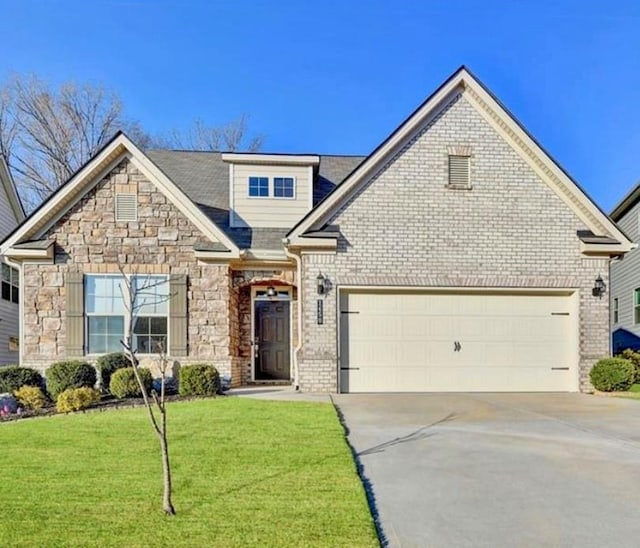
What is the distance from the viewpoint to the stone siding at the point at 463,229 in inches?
450

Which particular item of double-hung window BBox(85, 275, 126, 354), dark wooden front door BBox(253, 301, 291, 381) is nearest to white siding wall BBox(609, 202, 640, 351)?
dark wooden front door BBox(253, 301, 291, 381)

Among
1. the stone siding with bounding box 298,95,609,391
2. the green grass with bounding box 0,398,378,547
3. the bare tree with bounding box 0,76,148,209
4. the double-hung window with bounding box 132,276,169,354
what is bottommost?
the green grass with bounding box 0,398,378,547

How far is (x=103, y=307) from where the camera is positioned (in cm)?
1187

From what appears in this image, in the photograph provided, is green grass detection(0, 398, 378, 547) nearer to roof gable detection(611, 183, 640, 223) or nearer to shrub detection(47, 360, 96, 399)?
shrub detection(47, 360, 96, 399)

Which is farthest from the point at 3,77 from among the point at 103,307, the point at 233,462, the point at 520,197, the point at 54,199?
the point at 233,462

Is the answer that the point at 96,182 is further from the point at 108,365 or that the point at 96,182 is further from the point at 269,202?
the point at 108,365

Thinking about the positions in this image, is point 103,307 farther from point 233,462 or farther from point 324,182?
point 233,462

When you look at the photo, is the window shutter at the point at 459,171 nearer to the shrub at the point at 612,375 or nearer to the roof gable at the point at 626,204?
the shrub at the point at 612,375

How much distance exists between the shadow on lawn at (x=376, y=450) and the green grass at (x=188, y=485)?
8 centimetres

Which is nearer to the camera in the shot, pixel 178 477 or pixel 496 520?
pixel 496 520

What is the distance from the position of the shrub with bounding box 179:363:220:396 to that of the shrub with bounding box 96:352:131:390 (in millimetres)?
1559

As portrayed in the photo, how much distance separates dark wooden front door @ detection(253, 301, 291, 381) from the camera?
13.4m

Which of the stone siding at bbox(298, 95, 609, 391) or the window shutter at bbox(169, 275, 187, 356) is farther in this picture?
the window shutter at bbox(169, 275, 187, 356)

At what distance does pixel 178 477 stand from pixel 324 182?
11.1m
